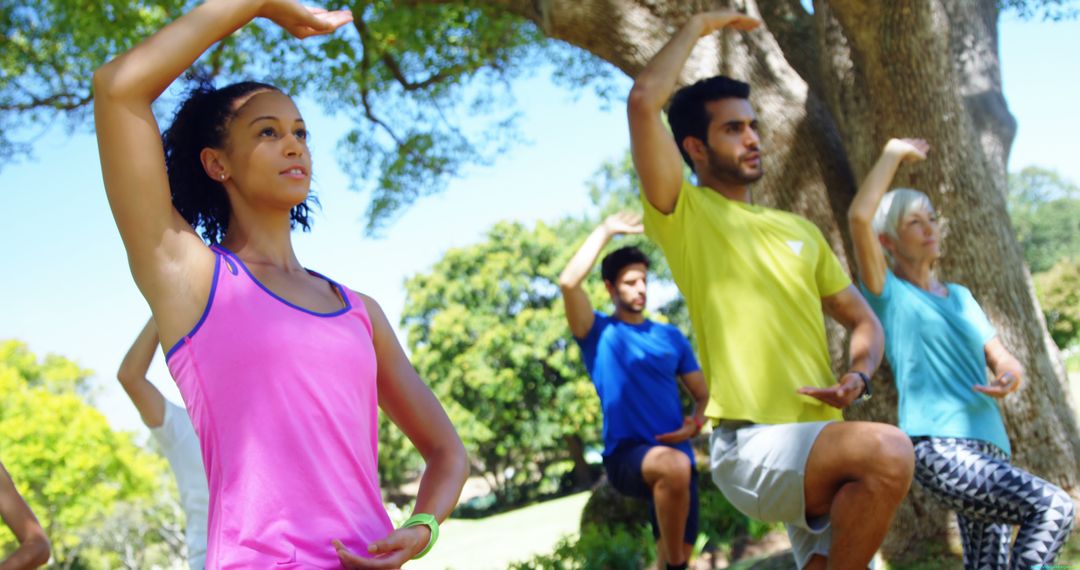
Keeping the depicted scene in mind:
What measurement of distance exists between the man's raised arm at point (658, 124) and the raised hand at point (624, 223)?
1527 mm

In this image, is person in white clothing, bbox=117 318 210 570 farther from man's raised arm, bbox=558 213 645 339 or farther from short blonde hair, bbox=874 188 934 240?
short blonde hair, bbox=874 188 934 240

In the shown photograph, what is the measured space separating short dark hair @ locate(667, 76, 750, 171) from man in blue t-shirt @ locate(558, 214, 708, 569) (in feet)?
4.14

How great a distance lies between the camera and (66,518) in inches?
1148

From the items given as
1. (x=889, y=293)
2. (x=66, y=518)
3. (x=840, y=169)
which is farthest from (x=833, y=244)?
(x=66, y=518)

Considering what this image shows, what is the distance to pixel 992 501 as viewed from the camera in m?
3.80

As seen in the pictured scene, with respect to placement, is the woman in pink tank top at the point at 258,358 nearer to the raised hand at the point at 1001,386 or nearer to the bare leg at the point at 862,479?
the bare leg at the point at 862,479

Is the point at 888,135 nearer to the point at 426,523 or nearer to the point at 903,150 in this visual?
the point at 903,150

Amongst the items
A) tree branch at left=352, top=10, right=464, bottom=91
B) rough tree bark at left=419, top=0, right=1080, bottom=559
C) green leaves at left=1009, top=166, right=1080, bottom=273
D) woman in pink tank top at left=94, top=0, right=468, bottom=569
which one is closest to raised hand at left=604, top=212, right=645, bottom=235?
rough tree bark at left=419, top=0, right=1080, bottom=559

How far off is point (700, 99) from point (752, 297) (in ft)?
2.93

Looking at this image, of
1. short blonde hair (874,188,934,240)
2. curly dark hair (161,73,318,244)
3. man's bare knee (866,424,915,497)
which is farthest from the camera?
short blonde hair (874,188,934,240)

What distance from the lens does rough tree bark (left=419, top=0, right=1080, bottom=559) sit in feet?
17.7

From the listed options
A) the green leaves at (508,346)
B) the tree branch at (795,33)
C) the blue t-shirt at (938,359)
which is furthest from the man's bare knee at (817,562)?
the green leaves at (508,346)

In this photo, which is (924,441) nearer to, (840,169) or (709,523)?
(840,169)

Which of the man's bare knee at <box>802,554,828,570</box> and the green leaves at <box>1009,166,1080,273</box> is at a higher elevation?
the man's bare knee at <box>802,554,828,570</box>
